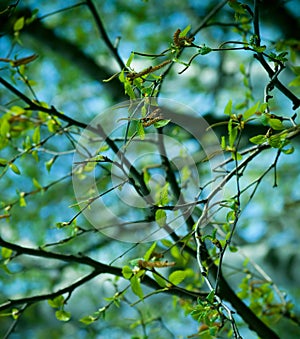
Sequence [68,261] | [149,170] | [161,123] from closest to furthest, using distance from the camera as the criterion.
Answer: [161,123], [68,261], [149,170]

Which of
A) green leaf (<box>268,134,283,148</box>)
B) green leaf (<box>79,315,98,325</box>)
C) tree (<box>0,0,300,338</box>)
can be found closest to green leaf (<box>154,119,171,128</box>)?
tree (<box>0,0,300,338</box>)

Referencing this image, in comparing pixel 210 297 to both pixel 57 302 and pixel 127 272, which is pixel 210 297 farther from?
pixel 57 302

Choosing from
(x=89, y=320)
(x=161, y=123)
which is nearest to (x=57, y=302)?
(x=89, y=320)

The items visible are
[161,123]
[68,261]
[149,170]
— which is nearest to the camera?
[161,123]

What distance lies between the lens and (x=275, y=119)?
41 cm

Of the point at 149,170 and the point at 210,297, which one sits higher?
the point at 149,170

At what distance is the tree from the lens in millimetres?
457

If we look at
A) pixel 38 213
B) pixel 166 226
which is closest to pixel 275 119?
pixel 166 226

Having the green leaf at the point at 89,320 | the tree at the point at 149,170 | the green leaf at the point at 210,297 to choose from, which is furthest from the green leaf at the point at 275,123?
the green leaf at the point at 89,320

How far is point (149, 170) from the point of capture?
87 centimetres

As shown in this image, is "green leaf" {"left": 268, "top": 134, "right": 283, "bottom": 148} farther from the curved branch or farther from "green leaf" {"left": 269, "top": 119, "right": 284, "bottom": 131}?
the curved branch

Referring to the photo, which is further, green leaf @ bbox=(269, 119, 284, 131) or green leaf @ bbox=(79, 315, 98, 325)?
green leaf @ bbox=(79, 315, 98, 325)

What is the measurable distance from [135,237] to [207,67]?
0.89 m

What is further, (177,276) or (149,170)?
(149,170)
